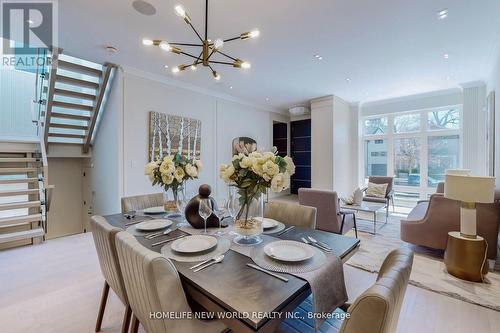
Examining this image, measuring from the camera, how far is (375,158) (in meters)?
6.34

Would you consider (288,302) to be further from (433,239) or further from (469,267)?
(433,239)

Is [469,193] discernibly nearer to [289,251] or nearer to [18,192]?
[289,251]

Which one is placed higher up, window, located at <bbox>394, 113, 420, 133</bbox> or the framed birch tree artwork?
window, located at <bbox>394, 113, 420, 133</bbox>

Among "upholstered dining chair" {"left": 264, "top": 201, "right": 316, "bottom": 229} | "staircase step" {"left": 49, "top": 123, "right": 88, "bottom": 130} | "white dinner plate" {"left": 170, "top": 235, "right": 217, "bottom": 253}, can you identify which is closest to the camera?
"white dinner plate" {"left": 170, "top": 235, "right": 217, "bottom": 253}

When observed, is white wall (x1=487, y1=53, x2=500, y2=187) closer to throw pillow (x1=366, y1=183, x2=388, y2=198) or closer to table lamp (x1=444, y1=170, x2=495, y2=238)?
table lamp (x1=444, y1=170, x2=495, y2=238)

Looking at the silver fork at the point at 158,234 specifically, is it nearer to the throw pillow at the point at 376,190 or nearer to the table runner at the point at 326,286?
the table runner at the point at 326,286

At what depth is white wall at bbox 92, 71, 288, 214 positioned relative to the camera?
154 inches

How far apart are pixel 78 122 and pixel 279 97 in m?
4.45

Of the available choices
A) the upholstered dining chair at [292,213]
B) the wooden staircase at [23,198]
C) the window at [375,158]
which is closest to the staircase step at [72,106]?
the wooden staircase at [23,198]

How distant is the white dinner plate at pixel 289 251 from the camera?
3.87 feet

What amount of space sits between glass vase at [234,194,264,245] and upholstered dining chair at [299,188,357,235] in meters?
1.96

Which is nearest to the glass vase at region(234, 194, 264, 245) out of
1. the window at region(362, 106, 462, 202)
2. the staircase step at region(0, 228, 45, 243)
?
the staircase step at region(0, 228, 45, 243)

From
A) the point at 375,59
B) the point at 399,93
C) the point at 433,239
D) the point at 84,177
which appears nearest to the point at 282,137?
the point at 399,93

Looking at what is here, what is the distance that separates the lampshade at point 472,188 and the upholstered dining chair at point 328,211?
4.05 ft
